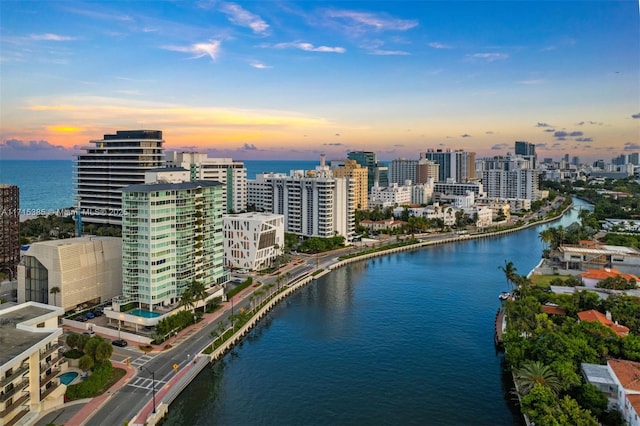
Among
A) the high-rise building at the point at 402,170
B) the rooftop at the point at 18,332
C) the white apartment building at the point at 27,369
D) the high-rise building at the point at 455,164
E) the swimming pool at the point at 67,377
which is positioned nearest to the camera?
the white apartment building at the point at 27,369

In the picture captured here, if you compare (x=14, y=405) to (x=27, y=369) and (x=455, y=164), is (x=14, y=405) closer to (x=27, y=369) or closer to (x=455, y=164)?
(x=27, y=369)

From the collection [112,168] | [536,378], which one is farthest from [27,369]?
[112,168]

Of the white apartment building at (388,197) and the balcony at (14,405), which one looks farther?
the white apartment building at (388,197)

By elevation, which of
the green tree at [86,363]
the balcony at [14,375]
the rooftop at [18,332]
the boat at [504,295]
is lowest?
the boat at [504,295]

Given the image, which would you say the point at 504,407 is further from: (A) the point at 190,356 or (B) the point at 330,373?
(A) the point at 190,356

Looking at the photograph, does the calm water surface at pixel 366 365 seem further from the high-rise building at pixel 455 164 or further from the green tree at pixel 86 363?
the high-rise building at pixel 455 164

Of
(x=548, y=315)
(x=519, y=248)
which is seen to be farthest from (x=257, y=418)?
(x=519, y=248)

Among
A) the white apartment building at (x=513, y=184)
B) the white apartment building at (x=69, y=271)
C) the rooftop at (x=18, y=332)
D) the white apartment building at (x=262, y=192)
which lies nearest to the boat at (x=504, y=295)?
the white apartment building at (x=69, y=271)
